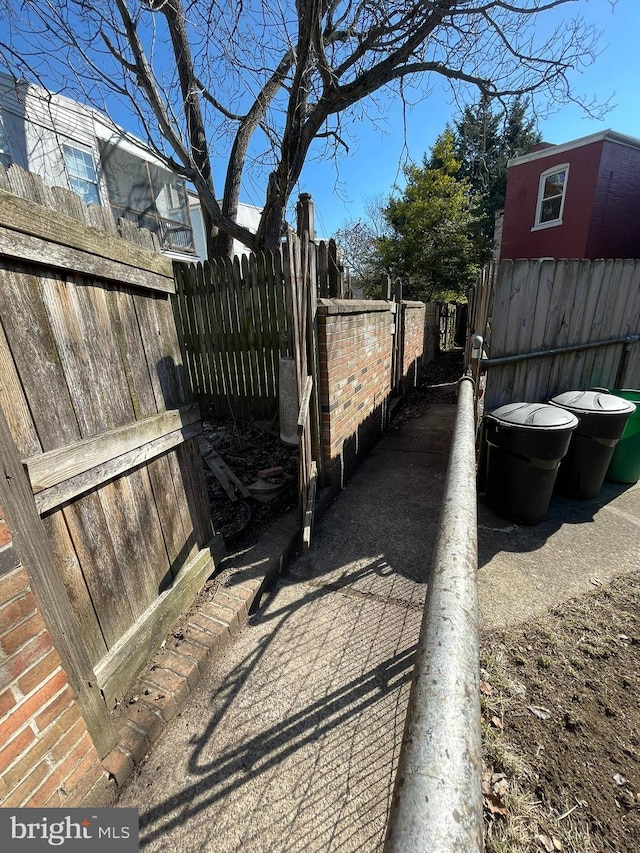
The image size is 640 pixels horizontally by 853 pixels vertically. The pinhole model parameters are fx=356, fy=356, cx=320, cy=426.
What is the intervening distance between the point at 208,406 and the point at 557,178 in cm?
1491

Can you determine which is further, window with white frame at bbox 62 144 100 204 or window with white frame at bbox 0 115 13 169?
window with white frame at bbox 62 144 100 204

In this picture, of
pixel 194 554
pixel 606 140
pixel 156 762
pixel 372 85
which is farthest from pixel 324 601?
pixel 606 140

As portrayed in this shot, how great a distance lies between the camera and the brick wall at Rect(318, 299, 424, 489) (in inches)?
133

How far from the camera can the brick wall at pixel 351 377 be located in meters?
3.37

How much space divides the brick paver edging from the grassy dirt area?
4.98ft

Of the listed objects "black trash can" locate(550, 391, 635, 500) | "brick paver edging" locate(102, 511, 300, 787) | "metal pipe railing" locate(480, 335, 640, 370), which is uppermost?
"metal pipe railing" locate(480, 335, 640, 370)

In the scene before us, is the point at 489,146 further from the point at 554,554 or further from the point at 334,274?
the point at 554,554

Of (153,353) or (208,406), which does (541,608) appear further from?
(208,406)

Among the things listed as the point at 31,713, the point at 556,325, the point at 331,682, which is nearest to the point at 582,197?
the point at 556,325

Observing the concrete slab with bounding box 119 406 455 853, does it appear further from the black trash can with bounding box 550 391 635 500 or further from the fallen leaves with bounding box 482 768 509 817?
the black trash can with bounding box 550 391 635 500

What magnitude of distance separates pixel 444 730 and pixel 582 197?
53.8ft

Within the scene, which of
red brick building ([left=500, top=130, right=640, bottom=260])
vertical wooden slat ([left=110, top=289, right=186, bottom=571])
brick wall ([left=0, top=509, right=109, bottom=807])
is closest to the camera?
Result: brick wall ([left=0, top=509, right=109, bottom=807])

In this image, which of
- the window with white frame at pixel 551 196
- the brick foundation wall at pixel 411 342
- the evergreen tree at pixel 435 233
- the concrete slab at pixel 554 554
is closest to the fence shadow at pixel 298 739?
the concrete slab at pixel 554 554

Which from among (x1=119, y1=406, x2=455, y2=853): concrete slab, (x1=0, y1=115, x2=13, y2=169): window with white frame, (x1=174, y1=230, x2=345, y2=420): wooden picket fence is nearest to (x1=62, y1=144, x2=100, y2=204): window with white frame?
(x1=0, y1=115, x2=13, y2=169): window with white frame
